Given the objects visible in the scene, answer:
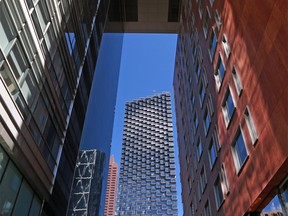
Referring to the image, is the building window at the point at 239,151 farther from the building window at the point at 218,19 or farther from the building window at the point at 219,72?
the building window at the point at 218,19

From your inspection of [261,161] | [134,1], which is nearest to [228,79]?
[261,161]

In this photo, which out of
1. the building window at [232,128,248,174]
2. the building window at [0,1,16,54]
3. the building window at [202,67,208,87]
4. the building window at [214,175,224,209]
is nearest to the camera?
the building window at [0,1,16,54]

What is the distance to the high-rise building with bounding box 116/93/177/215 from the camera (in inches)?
6088

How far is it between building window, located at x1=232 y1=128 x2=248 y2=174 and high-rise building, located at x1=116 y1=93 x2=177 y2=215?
13941 centimetres

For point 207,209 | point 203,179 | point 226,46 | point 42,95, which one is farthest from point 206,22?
point 42,95

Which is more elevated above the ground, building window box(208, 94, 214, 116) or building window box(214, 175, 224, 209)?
building window box(208, 94, 214, 116)

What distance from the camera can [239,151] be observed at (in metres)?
19.4

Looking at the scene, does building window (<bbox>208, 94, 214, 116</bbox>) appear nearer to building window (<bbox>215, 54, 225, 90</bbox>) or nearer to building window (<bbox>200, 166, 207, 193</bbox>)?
building window (<bbox>215, 54, 225, 90</bbox>)

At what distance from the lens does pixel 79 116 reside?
31.2 meters

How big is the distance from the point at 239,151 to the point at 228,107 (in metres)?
3.79

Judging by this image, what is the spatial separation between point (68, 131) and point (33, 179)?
353 inches

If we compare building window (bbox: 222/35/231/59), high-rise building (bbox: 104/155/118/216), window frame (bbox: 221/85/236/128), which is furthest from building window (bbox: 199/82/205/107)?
high-rise building (bbox: 104/155/118/216)

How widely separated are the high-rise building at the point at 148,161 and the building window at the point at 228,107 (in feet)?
452

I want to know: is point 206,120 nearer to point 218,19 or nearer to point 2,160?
point 218,19
